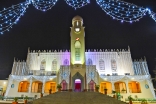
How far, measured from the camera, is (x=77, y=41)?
84.7 ft

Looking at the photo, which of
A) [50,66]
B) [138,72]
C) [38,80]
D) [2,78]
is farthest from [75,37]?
[2,78]

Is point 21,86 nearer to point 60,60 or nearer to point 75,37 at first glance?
point 60,60

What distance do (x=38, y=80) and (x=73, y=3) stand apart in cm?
1690

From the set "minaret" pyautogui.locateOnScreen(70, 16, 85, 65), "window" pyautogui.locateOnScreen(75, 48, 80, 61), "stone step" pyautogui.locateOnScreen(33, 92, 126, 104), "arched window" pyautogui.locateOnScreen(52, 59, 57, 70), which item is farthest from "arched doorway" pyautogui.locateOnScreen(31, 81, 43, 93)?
"stone step" pyautogui.locateOnScreen(33, 92, 126, 104)

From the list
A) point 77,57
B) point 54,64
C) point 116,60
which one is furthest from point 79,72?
point 116,60

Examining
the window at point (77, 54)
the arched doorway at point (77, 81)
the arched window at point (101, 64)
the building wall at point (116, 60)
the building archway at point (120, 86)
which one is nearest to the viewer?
the arched doorway at point (77, 81)

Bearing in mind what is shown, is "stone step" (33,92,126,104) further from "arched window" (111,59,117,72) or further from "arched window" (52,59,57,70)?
"arched window" (52,59,57,70)

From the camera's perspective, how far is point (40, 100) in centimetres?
1297

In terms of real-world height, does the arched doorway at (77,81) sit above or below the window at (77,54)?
below

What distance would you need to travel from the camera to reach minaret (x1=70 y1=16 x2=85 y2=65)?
24.8 m

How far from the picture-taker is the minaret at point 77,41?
81.2ft

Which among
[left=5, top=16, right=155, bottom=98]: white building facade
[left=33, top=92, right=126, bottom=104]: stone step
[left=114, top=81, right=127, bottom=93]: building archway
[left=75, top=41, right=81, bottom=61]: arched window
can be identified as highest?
[left=75, top=41, right=81, bottom=61]: arched window

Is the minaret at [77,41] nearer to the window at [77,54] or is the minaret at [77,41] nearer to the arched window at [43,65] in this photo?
the window at [77,54]

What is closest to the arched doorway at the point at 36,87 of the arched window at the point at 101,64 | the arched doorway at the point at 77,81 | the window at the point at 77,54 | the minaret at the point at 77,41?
the arched doorway at the point at 77,81
